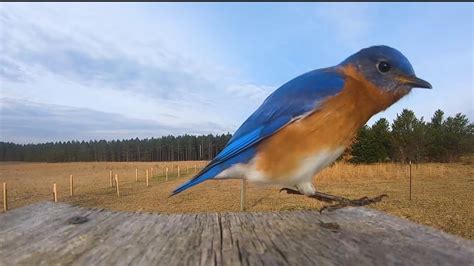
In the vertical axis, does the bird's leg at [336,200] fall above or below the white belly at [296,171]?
below

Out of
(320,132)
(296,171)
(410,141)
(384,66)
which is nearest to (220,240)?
(296,171)

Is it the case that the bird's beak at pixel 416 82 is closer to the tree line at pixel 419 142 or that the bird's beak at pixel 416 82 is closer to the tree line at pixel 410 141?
the tree line at pixel 410 141

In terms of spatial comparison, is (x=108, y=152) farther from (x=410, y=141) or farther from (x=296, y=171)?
(x=296, y=171)

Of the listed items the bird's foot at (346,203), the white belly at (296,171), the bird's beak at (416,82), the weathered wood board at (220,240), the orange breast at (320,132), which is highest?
the bird's beak at (416,82)

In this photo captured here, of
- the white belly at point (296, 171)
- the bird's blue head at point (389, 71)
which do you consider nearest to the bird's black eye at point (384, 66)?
the bird's blue head at point (389, 71)

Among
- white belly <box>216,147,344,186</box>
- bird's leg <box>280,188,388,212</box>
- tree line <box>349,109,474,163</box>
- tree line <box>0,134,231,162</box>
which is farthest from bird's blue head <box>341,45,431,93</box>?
tree line <box>0,134,231,162</box>

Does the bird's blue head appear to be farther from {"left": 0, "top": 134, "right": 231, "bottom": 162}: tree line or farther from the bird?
{"left": 0, "top": 134, "right": 231, "bottom": 162}: tree line
